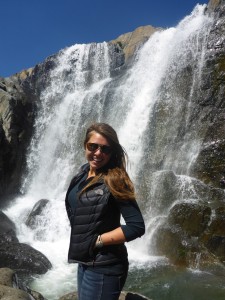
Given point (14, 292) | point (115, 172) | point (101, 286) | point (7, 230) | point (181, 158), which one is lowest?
point (14, 292)

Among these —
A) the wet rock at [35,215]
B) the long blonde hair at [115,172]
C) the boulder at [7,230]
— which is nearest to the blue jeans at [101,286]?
the long blonde hair at [115,172]

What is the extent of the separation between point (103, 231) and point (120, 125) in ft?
60.4

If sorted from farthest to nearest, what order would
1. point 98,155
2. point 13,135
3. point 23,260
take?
point 13,135 → point 23,260 → point 98,155

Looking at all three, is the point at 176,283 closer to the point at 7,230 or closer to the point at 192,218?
the point at 192,218

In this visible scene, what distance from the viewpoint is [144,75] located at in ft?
75.7

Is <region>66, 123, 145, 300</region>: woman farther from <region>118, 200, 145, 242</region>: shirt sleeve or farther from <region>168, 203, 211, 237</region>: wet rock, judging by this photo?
<region>168, 203, 211, 237</region>: wet rock

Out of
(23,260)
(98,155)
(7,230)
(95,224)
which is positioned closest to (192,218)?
(23,260)

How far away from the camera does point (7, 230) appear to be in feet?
50.0

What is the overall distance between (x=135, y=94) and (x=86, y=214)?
19433 millimetres

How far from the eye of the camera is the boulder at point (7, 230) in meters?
13.9

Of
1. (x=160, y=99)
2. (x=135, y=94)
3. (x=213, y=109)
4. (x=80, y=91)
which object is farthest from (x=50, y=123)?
(x=213, y=109)

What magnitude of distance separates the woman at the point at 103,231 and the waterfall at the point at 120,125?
756cm

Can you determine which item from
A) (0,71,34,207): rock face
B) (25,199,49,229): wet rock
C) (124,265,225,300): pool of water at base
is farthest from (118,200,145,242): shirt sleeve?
(0,71,34,207): rock face

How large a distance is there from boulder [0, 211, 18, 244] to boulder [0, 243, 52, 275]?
1.86 ft
